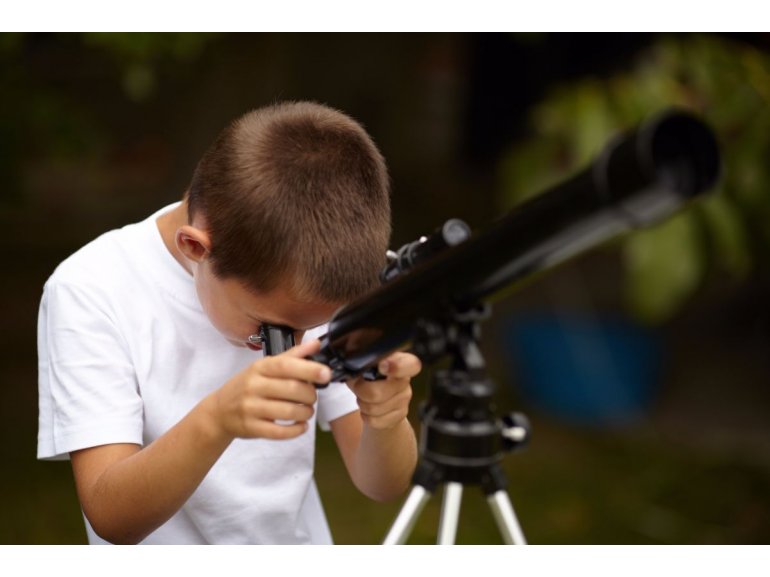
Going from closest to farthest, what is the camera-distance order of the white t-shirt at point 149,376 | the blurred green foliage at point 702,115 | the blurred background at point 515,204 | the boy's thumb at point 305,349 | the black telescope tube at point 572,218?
1. the black telescope tube at point 572,218
2. the boy's thumb at point 305,349
3. the white t-shirt at point 149,376
4. the blurred green foliage at point 702,115
5. the blurred background at point 515,204

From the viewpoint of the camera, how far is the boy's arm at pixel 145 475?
3.41 feet

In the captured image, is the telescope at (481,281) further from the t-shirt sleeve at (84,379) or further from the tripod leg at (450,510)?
the t-shirt sleeve at (84,379)

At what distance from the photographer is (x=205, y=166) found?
49.1 inches

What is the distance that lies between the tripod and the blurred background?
4.94 ft

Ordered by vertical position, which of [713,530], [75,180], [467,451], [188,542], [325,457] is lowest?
[713,530]

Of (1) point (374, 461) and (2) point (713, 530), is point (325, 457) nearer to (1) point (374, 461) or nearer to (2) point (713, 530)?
(2) point (713, 530)

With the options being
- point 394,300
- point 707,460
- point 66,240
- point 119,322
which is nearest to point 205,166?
point 119,322

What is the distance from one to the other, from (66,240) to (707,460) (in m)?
4.23

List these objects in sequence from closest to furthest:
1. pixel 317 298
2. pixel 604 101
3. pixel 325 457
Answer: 1. pixel 317 298
2. pixel 604 101
3. pixel 325 457

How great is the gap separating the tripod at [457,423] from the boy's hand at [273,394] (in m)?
0.14

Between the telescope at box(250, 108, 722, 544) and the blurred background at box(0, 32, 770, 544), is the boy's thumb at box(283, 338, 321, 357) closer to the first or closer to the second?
the telescope at box(250, 108, 722, 544)

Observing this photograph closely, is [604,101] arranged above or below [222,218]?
above

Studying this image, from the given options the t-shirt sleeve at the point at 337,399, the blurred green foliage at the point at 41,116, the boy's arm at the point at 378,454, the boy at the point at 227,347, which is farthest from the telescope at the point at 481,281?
the blurred green foliage at the point at 41,116

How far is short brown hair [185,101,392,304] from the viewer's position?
3.70ft
